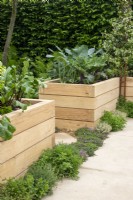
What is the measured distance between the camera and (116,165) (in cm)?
398

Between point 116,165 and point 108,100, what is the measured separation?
2163 mm

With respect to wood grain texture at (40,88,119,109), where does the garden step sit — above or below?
below

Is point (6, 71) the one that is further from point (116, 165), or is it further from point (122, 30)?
point (122, 30)

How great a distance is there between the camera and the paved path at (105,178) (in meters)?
3.18

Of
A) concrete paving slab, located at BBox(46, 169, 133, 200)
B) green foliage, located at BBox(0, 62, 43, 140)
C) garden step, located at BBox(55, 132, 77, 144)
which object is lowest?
concrete paving slab, located at BBox(46, 169, 133, 200)

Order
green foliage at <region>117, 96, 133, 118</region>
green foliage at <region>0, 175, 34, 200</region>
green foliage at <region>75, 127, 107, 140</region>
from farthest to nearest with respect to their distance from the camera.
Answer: green foliage at <region>117, 96, 133, 118</region>
green foliage at <region>75, 127, 107, 140</region>
green foliage at <region>0, 175, 34, 200</region>

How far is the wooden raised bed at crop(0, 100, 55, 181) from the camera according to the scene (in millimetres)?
3121

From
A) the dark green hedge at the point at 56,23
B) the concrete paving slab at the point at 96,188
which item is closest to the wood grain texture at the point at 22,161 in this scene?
the concrete paving slab at the point at 96,188

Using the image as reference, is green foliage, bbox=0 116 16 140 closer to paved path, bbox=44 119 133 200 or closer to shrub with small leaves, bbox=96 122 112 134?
paved path, bbox=44 119 133 200

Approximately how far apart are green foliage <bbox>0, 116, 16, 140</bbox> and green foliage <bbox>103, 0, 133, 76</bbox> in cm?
395

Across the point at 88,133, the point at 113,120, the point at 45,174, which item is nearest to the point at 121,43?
the point at 113,120

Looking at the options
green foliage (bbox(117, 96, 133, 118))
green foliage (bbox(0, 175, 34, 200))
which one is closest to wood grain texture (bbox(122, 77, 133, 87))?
green foliage (bbox(117, 96, 133, 118))

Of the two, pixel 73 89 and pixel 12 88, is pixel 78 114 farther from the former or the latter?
pixel 12 88

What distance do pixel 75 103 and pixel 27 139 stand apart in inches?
75.4
